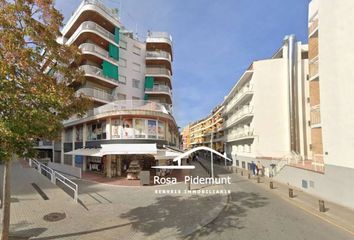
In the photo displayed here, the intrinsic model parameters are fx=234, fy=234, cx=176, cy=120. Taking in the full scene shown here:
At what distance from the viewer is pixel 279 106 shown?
2991 centimetres

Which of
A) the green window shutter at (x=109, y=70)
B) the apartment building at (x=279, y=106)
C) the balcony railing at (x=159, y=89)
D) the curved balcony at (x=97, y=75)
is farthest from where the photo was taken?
the balcony railing at (x=159, y=89)

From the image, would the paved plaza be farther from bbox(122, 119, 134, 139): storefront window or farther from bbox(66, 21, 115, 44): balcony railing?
bbox(66, 21, 115, 44): balcony railing

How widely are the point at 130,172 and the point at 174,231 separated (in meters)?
12.7

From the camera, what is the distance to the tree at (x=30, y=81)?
607cm

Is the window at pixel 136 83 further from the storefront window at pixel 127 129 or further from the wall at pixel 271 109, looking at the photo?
the wall at pixel 271 109

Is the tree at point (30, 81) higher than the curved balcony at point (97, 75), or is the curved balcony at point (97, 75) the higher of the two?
the curved balcony at point (97, 75)

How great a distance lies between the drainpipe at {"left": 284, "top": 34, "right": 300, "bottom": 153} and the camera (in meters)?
27.5

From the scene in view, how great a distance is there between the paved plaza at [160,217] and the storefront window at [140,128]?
6.94 m

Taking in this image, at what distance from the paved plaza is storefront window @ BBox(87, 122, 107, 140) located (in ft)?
27.1

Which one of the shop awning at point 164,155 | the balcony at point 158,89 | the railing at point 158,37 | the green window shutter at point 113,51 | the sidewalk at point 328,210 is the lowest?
the sidewalk at point 328,210

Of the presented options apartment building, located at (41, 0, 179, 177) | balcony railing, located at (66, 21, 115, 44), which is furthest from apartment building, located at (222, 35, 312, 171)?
balcony railing, located at (66, 21, 115, 44)

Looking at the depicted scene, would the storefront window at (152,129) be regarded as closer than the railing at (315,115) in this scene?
No

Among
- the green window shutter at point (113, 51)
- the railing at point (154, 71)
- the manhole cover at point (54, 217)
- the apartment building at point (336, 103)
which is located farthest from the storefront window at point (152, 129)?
the railing at point (154, 71)

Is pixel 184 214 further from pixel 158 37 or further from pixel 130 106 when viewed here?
pixel 158 37
